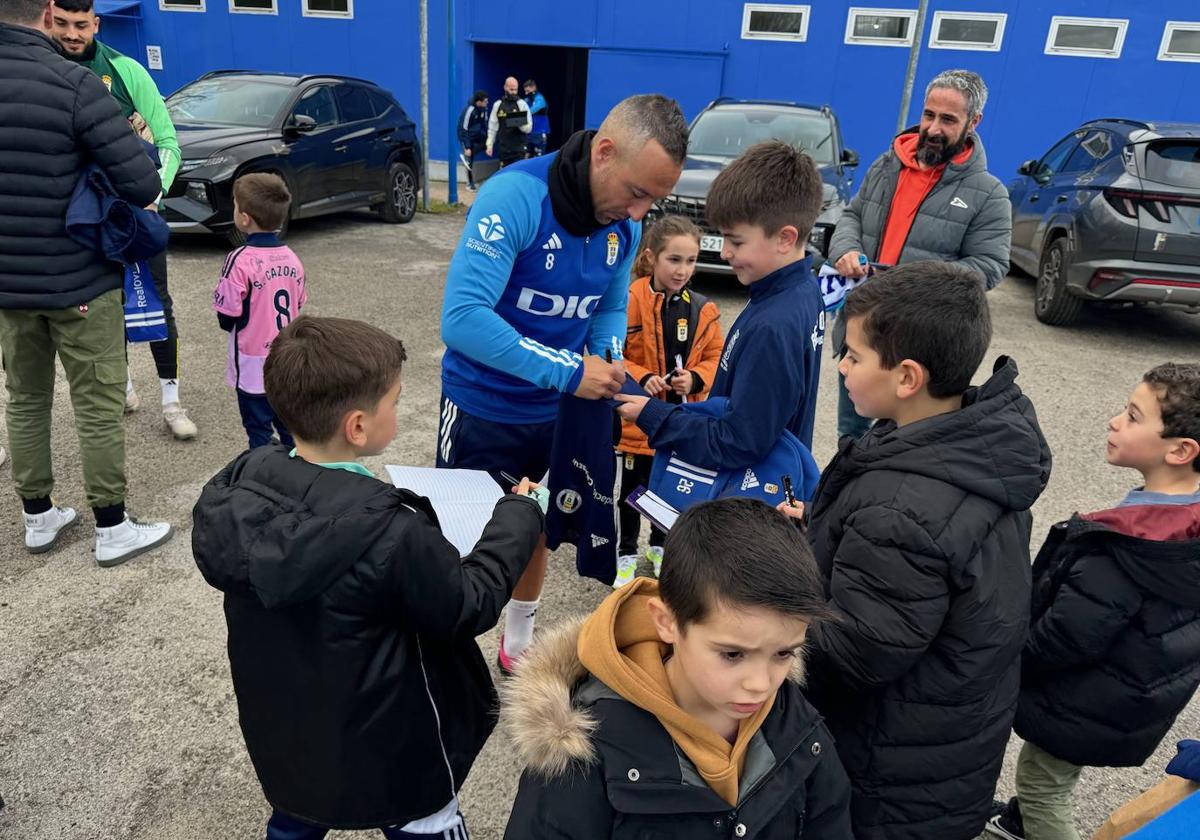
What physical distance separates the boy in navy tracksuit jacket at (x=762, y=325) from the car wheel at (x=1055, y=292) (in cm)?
623

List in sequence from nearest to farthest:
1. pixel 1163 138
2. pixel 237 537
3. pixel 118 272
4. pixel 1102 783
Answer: pixel 237 537, pixel 1102 783, pixel 118 272, pixel 1163 138

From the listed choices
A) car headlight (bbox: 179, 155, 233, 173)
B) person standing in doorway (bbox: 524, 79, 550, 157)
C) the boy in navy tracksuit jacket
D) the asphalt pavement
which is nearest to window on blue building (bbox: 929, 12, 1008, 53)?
person standing in doorway (bbox: 524, 79, 550, 157)

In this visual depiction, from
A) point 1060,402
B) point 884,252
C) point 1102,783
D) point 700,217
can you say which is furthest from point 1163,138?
point 1102,783

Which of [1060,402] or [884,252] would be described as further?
[1060,402]

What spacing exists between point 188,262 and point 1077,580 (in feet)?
27.0

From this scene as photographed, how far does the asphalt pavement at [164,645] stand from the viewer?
7.83 ft

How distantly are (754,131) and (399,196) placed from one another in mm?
4832

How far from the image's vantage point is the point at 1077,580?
190 cm

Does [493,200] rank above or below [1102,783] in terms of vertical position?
above

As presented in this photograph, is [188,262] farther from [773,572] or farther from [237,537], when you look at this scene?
[773,572]

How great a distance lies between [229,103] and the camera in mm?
9125

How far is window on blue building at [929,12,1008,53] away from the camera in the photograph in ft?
39.8

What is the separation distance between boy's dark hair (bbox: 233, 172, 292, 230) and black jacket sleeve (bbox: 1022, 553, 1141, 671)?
3.25 meters

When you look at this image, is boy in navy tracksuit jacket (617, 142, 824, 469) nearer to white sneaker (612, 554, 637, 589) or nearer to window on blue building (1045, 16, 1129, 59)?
white sneaker (612, 554, 637, 589)
